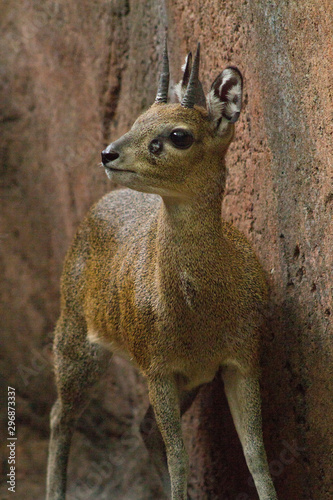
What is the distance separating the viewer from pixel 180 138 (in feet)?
9.79

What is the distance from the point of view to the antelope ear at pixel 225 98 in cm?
303

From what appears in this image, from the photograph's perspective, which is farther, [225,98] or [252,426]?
[252,426]

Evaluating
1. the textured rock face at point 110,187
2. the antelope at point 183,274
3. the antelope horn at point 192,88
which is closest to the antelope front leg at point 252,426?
the antelope at point 183,274

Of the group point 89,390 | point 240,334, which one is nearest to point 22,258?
point 89,390

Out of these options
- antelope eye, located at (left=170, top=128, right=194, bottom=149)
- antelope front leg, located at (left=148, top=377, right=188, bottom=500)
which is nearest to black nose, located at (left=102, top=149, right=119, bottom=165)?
antelope eye, located at (left=170, top=128, right=194, bottom=149)

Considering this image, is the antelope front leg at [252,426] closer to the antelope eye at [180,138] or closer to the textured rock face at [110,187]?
the textured rock face at [110,187]

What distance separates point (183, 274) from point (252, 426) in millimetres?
827

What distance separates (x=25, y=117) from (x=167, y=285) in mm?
3546

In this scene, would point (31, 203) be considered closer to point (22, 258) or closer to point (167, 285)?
point (22, 258)

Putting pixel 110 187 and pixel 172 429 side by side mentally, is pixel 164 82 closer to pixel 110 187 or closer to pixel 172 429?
pixel 172 429

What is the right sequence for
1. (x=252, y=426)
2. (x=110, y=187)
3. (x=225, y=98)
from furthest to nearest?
(x=110, y=187) → (x=252, y=426) → (x=225, y=98)

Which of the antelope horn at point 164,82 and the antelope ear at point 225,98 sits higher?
the antelope horn at point 164,82

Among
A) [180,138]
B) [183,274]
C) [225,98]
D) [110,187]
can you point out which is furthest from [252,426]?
[110,187]

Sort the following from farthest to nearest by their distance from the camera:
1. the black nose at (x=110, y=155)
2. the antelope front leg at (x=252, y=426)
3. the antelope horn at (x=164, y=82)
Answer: the antelope front leg at (x=252, y=426) < the antelope horn at (x=164, y=82) < the black nose at (x=110, y=155)
